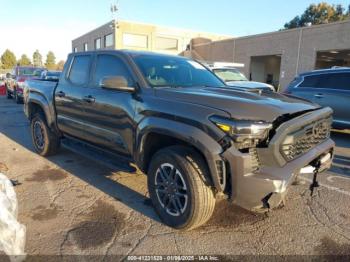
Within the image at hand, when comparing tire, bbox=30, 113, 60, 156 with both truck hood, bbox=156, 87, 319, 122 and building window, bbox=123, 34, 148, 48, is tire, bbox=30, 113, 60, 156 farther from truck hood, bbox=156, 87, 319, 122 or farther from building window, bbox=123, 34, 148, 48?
building window, bbox=123, 34, 148, 48

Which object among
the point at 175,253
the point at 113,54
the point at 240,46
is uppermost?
the point at 240,46

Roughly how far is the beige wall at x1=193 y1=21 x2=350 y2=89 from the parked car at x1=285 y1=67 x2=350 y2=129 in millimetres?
16929

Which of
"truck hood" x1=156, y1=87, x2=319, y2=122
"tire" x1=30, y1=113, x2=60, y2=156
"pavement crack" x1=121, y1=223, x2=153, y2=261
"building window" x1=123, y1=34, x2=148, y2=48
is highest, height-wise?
"building window" x1=123, y1=34, x2=148, y2=48

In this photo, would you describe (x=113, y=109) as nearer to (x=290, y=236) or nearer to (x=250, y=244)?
(x=250, y=244)

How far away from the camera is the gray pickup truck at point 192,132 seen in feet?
8.82

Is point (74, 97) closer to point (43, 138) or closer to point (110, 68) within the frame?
point (110, 68)

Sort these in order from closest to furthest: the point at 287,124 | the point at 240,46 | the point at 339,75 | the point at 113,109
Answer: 1. the point at 287,124
2. the point at 113,109
3. the point at 339,75
4. the point at 240,46

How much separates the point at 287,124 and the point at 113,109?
6.86 feet

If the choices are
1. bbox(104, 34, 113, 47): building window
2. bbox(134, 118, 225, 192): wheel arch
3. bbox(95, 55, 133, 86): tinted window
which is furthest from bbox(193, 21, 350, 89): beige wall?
bbox(134, 118, 225, 192): wheel arch

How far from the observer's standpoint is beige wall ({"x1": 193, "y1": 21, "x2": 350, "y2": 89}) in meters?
23.0

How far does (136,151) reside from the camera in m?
3.56

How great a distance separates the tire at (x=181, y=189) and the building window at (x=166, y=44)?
123 ft

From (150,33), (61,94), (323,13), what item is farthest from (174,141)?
(323,13)

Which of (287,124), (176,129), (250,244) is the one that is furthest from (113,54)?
(250,244)
